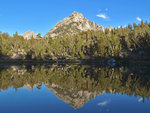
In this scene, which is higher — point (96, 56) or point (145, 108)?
point (96, 56)

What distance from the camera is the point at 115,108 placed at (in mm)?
16062

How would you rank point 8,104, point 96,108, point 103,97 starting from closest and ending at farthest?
point 96,108
point 8,104
point 103,97

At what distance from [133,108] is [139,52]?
107908mm

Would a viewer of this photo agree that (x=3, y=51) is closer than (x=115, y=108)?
No

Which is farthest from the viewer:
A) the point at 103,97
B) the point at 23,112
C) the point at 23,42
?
the point at 23,42

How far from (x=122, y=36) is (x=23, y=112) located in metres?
137

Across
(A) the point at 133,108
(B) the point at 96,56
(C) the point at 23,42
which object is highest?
(C) the point at 23,42

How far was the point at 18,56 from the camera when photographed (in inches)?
5359

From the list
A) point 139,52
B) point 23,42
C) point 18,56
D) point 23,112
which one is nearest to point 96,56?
point 139,52

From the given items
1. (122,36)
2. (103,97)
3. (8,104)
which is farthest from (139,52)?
(8,104)

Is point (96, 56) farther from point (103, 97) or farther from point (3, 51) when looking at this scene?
point (103, 97)

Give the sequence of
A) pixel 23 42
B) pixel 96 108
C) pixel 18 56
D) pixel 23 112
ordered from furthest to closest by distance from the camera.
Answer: pixel 23 42 → pixel 18 56 → pixel 96 108 → pixel 23 112

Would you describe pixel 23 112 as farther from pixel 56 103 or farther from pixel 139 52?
pixel 139 52

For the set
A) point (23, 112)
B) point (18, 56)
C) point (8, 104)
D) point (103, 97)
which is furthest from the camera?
point (18, 56)
